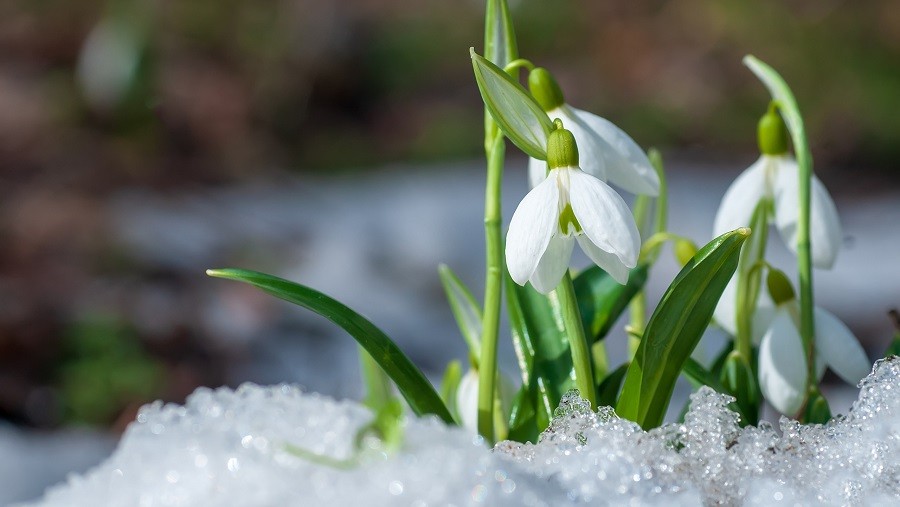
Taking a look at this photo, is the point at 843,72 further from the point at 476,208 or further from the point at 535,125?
the point at 535,125

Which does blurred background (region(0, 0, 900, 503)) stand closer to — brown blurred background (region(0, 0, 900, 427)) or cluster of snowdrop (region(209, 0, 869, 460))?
brown blurred background (region(0, 0, 900, 427))

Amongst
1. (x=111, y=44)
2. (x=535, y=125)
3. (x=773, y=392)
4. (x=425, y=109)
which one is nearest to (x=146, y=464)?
(x=535, y=125)

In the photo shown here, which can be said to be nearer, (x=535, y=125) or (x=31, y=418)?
(x=535, y=125)

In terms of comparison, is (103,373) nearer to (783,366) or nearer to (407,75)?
(407,75)

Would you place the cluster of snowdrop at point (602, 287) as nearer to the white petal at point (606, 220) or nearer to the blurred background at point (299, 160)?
the white petal at point (606, 220)

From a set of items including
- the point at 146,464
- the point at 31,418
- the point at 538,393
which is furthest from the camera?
the point at 31,418

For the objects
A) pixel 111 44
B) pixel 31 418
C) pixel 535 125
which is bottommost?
pixel 31 418

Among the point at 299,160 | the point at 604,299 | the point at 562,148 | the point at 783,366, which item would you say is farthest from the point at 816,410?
the point at 299,160
